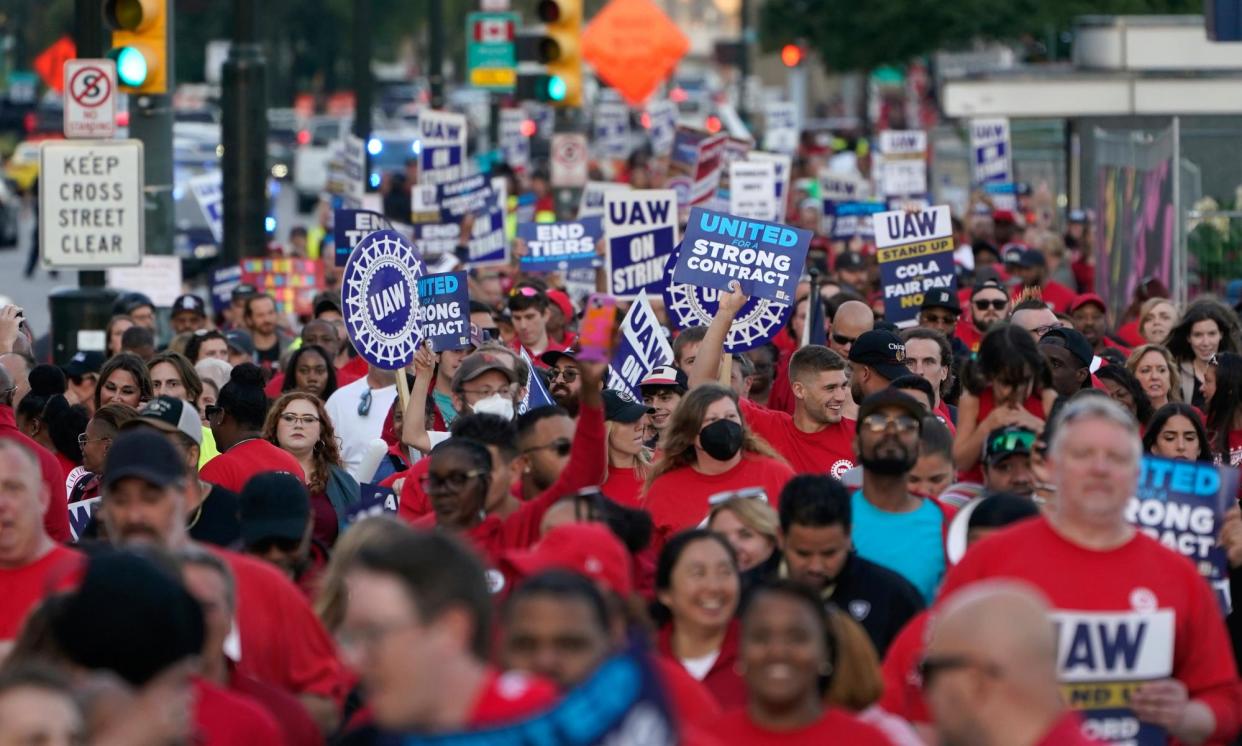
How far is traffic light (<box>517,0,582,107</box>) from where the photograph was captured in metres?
24.0

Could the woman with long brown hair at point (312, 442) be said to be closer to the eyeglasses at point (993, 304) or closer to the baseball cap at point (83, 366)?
the baseball cap at point (83, 366)

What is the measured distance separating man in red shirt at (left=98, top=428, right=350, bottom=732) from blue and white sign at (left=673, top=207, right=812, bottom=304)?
6297 mm

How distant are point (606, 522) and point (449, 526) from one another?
62 centimetres

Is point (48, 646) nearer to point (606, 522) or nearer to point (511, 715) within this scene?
point (511, 715)

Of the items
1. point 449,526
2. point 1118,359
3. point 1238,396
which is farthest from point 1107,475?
point 1118,359

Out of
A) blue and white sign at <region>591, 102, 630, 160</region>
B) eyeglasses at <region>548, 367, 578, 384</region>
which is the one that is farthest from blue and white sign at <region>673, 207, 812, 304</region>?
blue and white sign at <region>591, 102, 630, 160</region>

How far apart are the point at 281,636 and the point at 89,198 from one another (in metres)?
9.34

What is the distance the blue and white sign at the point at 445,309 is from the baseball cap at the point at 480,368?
1822 mm

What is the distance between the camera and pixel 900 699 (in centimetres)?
631

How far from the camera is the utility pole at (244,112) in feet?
65.4

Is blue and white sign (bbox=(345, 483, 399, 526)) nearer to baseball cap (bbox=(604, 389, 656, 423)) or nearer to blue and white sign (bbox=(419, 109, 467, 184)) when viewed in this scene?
baseball cap (bbox=(604, 389, 656, 423))

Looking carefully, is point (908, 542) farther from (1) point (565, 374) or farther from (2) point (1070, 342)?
(1) point (565, 374)

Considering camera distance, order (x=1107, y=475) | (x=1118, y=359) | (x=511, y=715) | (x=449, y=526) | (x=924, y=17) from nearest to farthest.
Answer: (x=511, y=715)
(x=1107, y=475)
(x=449, y=526)
(x=1118, y=359)
(x=924, y=17)

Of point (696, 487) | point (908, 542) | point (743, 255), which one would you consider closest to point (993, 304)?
point (743, 255)
